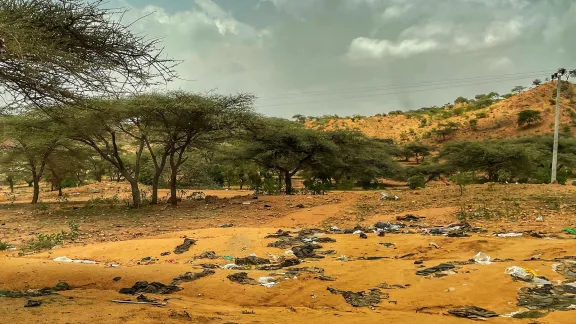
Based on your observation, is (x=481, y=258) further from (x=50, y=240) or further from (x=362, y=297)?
(x=50, y=240)

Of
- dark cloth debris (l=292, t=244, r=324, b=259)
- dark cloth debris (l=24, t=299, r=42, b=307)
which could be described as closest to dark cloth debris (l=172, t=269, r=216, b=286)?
dark cloth debris (l=24, t=299, r=42, b=307)

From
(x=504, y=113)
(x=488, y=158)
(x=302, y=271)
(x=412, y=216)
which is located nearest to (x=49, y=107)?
(x=302, y=271)

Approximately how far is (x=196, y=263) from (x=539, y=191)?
44.1 feet

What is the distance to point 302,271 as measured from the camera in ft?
23.2

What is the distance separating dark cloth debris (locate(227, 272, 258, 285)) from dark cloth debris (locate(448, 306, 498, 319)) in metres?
2.92

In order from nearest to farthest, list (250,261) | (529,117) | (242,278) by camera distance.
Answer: (242,278), (250,261), (529,117)

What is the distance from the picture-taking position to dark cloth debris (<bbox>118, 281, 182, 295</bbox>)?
6.14m

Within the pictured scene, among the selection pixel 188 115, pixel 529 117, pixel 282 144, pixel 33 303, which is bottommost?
pixel 33 303

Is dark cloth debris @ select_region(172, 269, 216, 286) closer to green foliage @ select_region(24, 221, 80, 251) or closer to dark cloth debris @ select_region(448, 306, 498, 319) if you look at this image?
dark cloth debris @ select_region(448, 306, 498, 319)

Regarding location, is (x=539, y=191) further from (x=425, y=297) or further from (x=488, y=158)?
(x=425, y=297)

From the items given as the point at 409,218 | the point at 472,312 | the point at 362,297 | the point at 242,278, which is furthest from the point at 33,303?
the point at 409,218

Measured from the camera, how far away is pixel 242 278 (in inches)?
265

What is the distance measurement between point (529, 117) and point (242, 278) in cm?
5185

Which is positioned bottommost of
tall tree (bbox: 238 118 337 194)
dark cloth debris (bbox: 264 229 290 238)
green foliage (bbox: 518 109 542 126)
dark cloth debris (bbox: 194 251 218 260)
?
dark cloth debris (bbox: 194 251 218 260)
